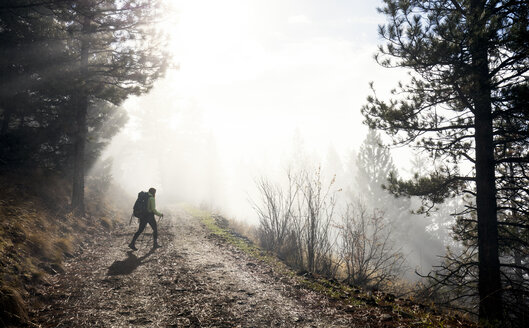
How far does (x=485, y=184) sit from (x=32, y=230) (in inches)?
446

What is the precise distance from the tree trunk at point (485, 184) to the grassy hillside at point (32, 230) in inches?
333

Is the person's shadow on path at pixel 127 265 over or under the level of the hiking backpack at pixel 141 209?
under

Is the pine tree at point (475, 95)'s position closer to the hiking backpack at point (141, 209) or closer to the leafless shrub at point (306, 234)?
the leafless shrub at point (306, 234)

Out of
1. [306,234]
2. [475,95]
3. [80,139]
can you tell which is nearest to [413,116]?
[475,95]

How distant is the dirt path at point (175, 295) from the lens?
13.6 ft

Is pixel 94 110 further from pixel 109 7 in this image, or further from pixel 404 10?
pixel 404 10

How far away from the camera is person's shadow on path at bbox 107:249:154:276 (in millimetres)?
6423

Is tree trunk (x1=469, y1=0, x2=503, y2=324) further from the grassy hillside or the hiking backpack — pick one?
the hiking backpack

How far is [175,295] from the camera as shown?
511 centimetres

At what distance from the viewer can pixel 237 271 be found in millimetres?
6652

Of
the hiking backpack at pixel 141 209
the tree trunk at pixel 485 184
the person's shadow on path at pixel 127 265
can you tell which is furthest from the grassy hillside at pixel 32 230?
the tree trunk at pixel 485 184

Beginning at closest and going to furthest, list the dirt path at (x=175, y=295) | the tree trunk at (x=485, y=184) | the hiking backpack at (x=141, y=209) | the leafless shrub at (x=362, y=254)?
the dirt path at (x=175, y=295)
the tree trunk at (x=485, y=184)
the leafless shrub at (x=362, y=254)
the hiking backpack at (x=141, y=209)

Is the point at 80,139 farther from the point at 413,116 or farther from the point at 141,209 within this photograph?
the point at 413,116

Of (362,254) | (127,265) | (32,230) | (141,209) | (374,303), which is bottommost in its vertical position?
(127,265)
